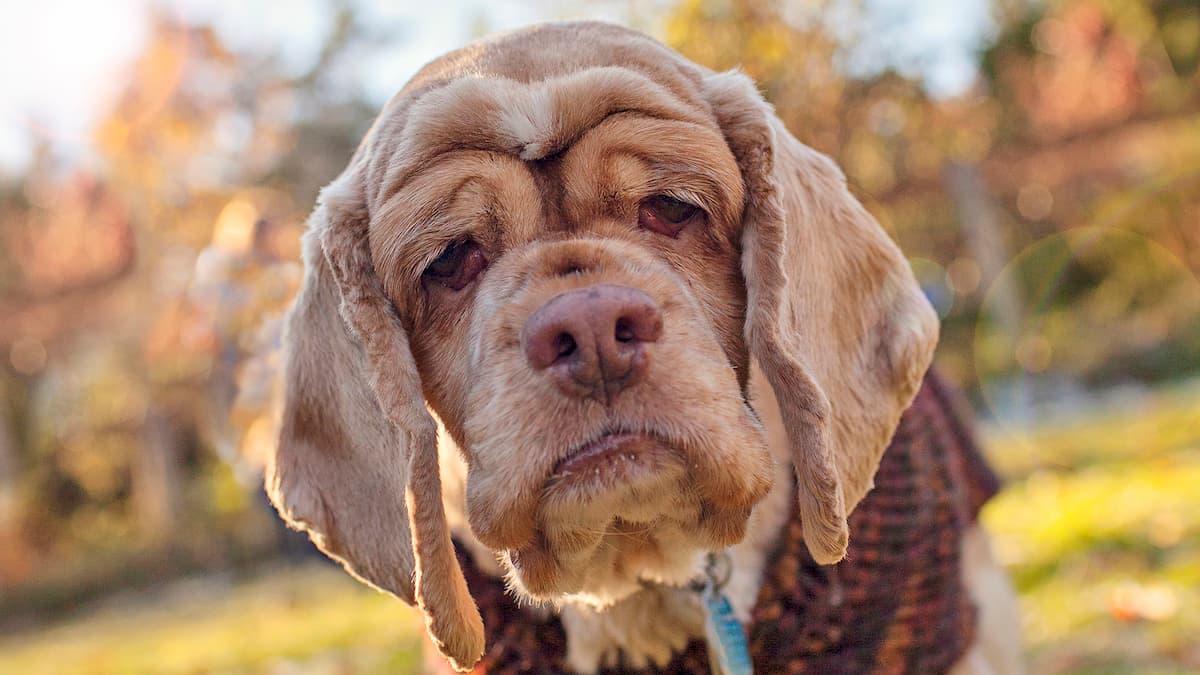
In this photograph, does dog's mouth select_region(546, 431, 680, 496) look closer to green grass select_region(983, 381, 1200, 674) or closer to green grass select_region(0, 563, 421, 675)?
green grass select_region(0, 563, 421, 675)

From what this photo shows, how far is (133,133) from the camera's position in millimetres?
16234

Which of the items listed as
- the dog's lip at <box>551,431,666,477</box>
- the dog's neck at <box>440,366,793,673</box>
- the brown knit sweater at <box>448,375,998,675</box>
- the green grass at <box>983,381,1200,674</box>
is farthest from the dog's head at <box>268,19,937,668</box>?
the green grass at <box>983,381,1200,674</box>

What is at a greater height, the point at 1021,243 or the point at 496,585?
the point at 496,585

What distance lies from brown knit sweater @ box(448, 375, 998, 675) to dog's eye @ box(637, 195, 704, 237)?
0.86m

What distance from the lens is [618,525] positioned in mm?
2438

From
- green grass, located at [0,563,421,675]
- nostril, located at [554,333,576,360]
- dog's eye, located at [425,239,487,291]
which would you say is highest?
nostril, located at [554,333,576,360]

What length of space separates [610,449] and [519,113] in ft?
2.88

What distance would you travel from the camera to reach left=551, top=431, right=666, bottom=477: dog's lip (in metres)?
2.10

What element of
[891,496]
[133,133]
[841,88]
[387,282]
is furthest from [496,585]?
[133,133]

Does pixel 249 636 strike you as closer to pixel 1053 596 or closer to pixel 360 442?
pixel 1053 596

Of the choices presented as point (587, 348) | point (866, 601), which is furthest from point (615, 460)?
point (866, 601)

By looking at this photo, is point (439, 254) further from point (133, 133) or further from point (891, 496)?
point (133, 133)

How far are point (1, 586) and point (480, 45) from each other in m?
19.0

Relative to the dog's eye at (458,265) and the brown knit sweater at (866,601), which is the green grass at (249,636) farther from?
the dog's eye at (458,265)
